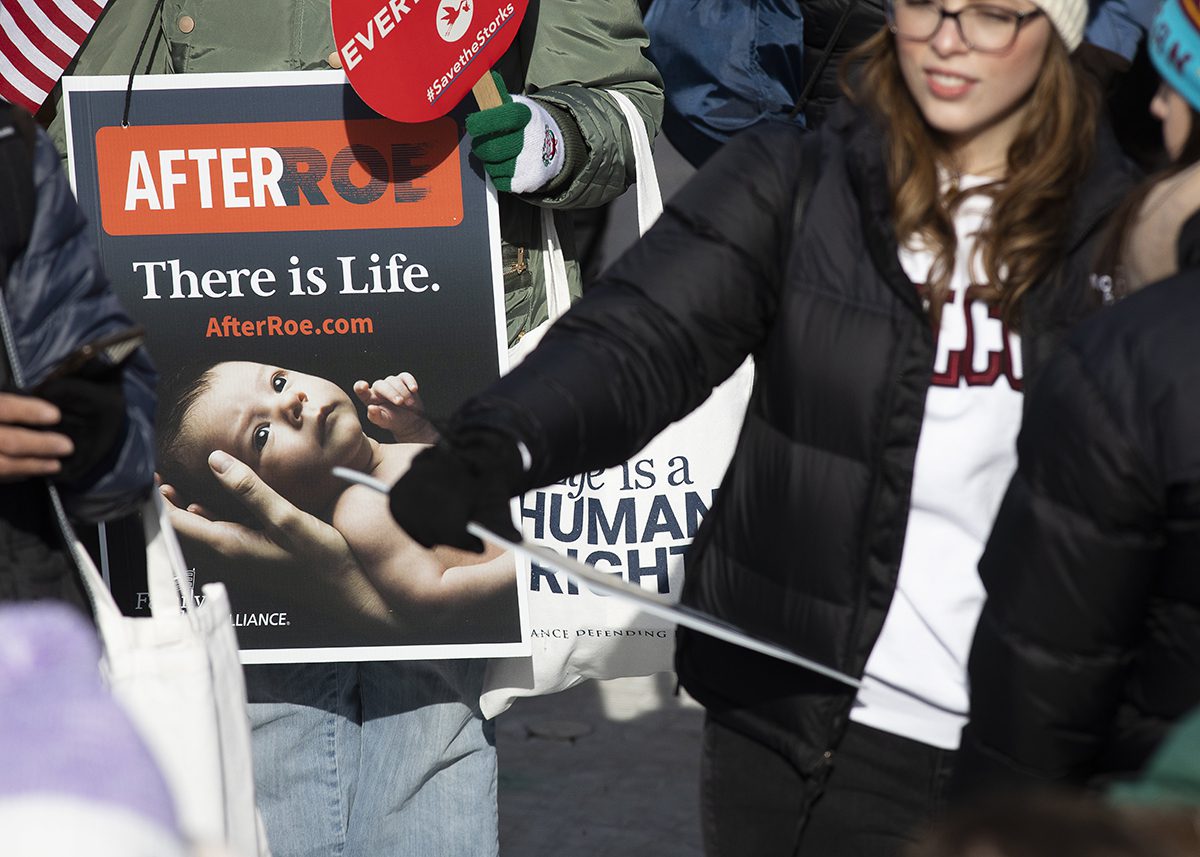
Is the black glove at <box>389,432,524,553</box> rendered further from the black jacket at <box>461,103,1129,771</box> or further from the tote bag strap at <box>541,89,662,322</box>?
the tote bag strap at <box>541,89,662,322</box>

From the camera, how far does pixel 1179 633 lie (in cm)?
165

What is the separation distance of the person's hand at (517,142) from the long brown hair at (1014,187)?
Answer: 2.55 feet

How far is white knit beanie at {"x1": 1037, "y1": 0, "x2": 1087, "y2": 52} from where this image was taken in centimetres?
200

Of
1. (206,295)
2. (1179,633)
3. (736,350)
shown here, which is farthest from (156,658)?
(1179,633)

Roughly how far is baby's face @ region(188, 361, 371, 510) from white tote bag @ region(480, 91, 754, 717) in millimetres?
328

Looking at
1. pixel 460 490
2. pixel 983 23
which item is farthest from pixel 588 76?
pixel 460 490

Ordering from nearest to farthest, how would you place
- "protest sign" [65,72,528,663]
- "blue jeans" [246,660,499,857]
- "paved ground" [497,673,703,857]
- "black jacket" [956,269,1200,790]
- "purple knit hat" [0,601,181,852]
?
"purple knit hat" [0,601,181,852], "black jacket" [956,269,1200,790], "protest sign" [65,72,528,663], "blue jeans" [246,660,499,857], "paved ground" [497,673,703,857]

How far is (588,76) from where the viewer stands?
2918mm

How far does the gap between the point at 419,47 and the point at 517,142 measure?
0.22m

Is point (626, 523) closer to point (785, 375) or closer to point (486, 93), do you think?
point (486, 93)

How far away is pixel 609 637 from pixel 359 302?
745 mm

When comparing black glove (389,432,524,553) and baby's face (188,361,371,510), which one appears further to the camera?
baby's face (188,361,371,510)

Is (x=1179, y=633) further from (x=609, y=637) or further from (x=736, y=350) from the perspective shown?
(x=609, y=637)

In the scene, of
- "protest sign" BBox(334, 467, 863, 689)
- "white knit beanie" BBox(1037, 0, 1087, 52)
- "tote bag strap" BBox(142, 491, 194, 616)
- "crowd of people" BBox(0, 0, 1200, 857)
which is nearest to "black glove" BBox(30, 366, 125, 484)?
"crowd of people" BBox(0, 0, 1200, 857)
